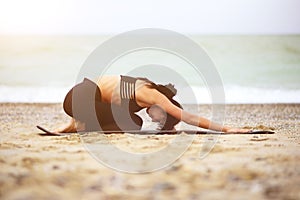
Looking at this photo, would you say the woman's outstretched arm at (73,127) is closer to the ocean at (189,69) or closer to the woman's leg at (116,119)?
the woman's leg at (116,119)

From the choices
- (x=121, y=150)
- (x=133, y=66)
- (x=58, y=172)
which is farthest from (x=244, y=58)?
(x=58, y=172)

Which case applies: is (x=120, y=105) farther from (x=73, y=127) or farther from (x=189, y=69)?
(x=189, y=69)

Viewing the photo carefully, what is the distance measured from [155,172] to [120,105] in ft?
3.11

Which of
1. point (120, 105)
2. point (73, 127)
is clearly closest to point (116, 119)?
point (120, 105)

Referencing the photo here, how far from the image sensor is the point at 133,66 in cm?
→ 612

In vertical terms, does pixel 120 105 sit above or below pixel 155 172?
above

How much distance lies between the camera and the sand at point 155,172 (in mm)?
1248

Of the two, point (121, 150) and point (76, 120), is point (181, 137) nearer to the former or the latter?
point (121, 150)

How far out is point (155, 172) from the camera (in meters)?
1.47

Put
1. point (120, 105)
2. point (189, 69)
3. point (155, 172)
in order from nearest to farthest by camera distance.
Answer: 1. point (155, 172)
2. point (120, 105)
3. point (189, 69)

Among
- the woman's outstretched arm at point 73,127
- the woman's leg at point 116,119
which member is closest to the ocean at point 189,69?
the woman's leg at point 116,119

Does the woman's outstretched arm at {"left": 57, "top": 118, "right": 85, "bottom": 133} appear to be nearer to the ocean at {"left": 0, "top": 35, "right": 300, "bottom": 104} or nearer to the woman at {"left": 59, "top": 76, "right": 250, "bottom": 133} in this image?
the woman at {"left": 59, "top": 76, "right": 250, "bottom": 133}

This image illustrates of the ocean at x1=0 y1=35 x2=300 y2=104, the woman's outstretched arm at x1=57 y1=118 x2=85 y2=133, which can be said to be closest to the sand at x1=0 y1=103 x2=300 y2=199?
the woman's outstretched arm at x1=57 y1=118 x2=85 y2=133

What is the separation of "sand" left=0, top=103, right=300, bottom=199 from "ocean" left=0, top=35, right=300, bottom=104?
9.09 ft
